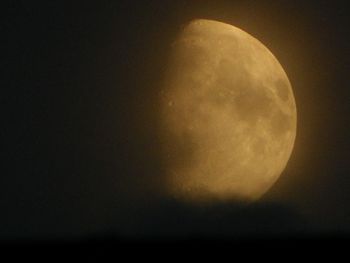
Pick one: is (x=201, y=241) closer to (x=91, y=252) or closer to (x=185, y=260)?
(x=185, y=260)

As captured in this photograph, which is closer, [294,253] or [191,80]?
[294,253]

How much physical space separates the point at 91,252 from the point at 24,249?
67 cm

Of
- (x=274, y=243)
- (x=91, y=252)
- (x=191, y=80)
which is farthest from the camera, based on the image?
(x=191, y=80)

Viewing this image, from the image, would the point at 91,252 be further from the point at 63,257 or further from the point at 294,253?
the point at 294,253

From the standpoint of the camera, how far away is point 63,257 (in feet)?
26.9

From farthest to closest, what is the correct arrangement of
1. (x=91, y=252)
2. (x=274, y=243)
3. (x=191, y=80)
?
(x=191, y=80), (x=274, y=243), (x=91, y=252)

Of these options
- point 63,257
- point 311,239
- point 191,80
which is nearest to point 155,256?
point 63,257

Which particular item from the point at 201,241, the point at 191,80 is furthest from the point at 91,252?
the point at 191,80

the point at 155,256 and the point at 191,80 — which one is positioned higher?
the point at 191,80

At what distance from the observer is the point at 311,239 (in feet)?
28.2

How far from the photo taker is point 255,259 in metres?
8.30

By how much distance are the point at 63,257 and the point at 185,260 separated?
927 millimetres

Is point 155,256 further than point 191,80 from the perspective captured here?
No

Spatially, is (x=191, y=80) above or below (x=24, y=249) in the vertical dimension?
above
